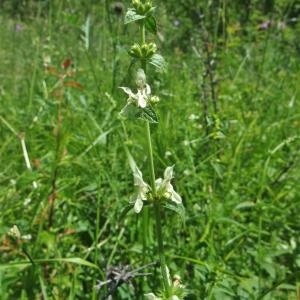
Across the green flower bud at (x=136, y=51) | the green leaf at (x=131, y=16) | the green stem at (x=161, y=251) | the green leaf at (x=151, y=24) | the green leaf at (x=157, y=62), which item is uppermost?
the green leaf at (x=131, y=16)

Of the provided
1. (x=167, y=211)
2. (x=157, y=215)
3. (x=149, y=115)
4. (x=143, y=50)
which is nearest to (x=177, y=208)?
(x=157, y=215)

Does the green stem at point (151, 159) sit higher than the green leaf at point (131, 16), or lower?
lower

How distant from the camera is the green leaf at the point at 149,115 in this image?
0.90m

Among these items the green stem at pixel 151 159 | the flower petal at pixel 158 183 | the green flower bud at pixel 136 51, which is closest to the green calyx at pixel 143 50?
the green flower bud at pixel 136 51

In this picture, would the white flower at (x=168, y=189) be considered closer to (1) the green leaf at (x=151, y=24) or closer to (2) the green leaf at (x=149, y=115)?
(2) the green leaf at (x=149, y=115)

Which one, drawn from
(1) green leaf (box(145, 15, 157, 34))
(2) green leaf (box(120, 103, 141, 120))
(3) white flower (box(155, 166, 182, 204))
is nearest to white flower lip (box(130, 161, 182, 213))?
(3) white flower (box(155, 166, 182, 204))

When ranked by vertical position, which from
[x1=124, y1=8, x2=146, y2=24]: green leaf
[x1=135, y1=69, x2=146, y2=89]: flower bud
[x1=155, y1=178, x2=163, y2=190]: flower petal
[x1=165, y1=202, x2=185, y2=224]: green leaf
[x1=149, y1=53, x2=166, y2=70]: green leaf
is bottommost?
[x1=165, y1=202, x2=185, y2=224]: green leaf

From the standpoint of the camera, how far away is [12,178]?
1.80m

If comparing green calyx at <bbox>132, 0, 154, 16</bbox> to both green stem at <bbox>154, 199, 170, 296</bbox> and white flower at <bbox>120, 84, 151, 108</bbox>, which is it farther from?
green stem at <bbox>154, 199, 170, 296</bbox>

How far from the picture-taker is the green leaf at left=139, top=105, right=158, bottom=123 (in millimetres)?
901

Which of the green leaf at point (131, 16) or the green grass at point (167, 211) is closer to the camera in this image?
the green leaf at point (131, 16)

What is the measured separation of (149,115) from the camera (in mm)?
909

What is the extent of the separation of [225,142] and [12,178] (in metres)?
0.72

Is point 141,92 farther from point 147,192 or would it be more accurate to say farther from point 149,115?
point 147,192
